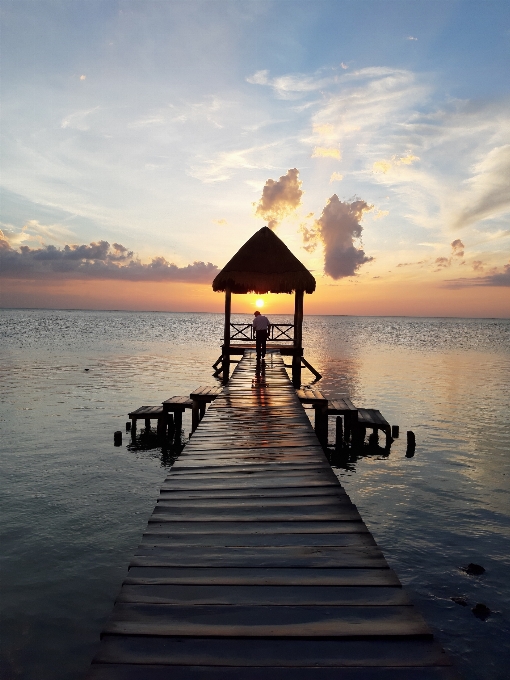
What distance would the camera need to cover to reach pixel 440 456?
12875mm

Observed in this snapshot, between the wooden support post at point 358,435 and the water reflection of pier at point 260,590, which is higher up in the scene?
the water reflection of pier at point 260,590

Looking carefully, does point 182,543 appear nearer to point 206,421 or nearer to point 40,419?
point 206,421

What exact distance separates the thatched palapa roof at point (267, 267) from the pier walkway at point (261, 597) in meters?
14.3

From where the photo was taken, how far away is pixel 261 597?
3.30 m

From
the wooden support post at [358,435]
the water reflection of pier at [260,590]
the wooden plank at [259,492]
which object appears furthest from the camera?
the wooden support post at [358,435]

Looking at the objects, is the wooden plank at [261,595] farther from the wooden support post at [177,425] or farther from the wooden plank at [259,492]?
the wooden support post at [177,425]

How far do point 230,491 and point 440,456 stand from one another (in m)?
9.44

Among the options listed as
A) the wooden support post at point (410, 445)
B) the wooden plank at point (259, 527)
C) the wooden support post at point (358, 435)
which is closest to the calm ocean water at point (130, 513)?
the wooden support post at point (410, 445)

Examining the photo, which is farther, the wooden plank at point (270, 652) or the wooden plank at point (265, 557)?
the wooden plank at point (265, 557)

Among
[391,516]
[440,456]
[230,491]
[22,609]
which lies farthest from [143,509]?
[440,456]

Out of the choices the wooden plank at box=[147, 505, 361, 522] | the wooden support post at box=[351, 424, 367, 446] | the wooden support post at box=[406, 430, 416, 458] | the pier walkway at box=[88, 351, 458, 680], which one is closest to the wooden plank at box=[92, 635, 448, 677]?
the pier walkway at box=[88, 351, 458, 680]

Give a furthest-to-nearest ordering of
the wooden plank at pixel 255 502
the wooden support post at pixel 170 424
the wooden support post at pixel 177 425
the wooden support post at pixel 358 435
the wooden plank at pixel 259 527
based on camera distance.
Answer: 1. the wooden support post at pixel 170 424
2. the wooden support post at pixel 177 425
3. the wooden support post at pixel 358 435
4. the wooden plank at pixel 255 502
5. the wooden plank at pixel 259 527

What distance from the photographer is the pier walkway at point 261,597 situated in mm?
2660

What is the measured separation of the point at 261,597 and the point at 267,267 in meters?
16.9
